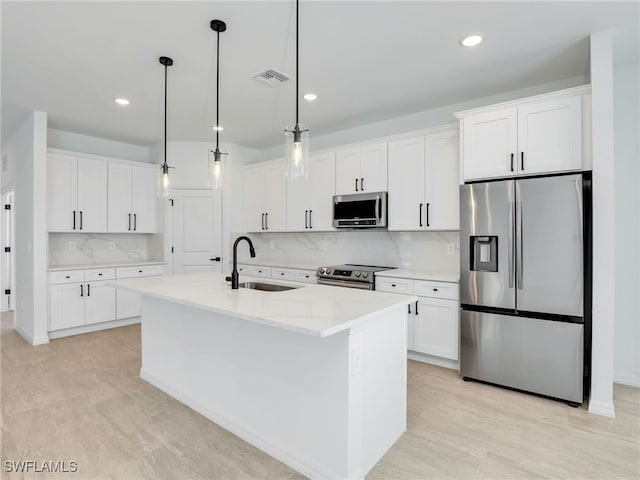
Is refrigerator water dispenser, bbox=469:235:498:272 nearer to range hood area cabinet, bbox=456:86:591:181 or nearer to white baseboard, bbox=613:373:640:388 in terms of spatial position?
range hood area cabinet, bbox=456:86:591:181

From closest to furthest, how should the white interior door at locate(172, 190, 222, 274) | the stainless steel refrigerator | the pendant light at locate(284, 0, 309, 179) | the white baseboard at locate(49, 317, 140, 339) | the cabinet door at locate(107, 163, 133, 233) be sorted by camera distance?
1. the pendant light at locate(284, 0, 309, 179)
2. the stainless steel refrigerator
3. the white baseboard at locate(49, 317, 140, 339)
4. the cabinet door at locate(107, 163, 133, 233)
5. the white interior door at locate(172, 190, 222, 274)

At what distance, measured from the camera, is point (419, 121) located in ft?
13.7

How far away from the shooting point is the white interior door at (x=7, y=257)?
5.55 meters

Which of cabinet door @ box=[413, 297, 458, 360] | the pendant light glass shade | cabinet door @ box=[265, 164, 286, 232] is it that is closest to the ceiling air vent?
the pendant light glass shade

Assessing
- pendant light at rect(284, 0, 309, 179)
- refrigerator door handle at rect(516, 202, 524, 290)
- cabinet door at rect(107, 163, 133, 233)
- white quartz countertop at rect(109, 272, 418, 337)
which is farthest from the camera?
cabinet door at rect(107, 163, 133, 233)

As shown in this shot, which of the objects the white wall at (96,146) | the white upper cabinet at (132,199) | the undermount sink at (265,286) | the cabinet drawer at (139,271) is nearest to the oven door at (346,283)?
the undermount sink at (265,286)

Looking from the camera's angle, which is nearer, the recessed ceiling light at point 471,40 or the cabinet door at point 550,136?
the recessed ceiling light at point 471,40

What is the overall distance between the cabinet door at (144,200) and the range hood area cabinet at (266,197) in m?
1.36

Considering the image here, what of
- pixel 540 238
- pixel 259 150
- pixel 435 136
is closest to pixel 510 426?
pixel 540 238

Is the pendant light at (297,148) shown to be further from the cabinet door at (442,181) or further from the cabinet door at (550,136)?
the cabinet door at (442,181)

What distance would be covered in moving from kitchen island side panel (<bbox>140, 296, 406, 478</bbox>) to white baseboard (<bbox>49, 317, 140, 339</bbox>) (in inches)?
108

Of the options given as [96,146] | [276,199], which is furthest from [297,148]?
[96,146]

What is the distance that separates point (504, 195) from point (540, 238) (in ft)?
1.41

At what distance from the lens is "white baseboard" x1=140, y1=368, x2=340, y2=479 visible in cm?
187
